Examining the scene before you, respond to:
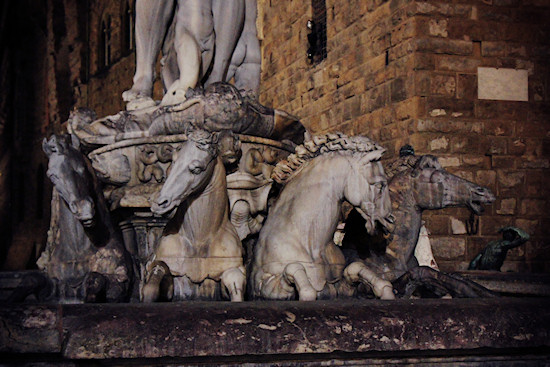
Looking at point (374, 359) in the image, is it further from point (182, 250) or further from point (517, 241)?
point (517, 241)

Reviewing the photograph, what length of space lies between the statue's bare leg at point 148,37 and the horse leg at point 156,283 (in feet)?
5.69

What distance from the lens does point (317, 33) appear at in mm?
13555

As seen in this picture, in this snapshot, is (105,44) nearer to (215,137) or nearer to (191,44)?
(191,44)

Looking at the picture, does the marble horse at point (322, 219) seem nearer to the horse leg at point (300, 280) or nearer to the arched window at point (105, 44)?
the horse leg at point (300, 280)

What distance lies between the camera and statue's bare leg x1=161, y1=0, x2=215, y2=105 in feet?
16.9

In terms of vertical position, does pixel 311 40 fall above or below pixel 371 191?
above

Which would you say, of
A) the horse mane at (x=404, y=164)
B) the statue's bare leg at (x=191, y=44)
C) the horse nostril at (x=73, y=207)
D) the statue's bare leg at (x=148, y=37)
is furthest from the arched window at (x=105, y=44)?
the horse nostril at (x=73, y=207)

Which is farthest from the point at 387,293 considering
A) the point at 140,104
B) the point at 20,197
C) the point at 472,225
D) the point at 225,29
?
the point at 20,197

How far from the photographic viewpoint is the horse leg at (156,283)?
12.5 feet

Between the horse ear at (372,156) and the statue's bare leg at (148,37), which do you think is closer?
the horse ear at (372,156)

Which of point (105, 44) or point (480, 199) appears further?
point (105, 44)

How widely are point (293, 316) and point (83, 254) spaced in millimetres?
1586

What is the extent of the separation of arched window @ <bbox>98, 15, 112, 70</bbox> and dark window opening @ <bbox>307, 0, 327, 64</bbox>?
1303 cm

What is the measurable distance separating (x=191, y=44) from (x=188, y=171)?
5.23ft
